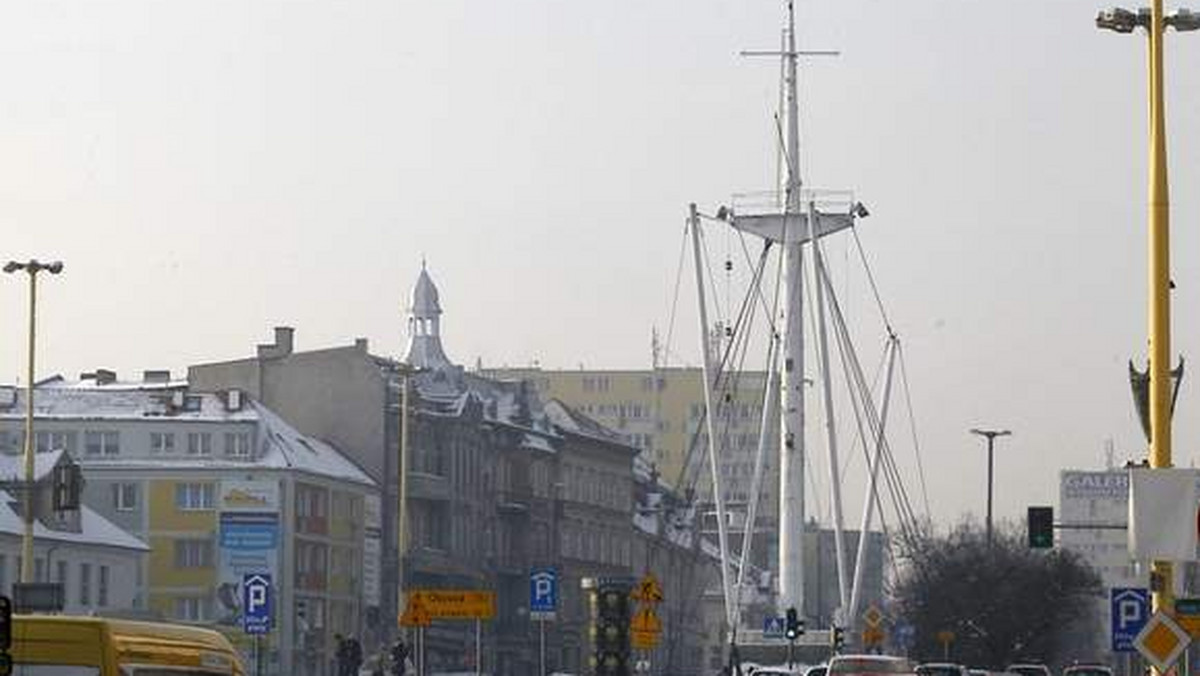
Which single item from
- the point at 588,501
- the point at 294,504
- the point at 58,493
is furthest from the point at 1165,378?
the point at 588,501

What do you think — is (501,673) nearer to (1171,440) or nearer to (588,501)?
(588,501)

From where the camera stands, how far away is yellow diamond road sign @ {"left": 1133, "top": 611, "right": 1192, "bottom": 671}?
31828mm

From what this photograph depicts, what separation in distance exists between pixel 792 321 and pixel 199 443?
79.4ft

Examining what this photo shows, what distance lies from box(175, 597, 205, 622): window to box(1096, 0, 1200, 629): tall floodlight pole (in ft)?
275

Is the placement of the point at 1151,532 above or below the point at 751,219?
below

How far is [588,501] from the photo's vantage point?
483ft

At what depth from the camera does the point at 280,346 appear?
132875mm

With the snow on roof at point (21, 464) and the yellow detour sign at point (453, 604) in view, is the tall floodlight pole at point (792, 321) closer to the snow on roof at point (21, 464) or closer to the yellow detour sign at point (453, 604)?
the snow on roof at point (21, 464)

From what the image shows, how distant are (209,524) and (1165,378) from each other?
88.0 metres

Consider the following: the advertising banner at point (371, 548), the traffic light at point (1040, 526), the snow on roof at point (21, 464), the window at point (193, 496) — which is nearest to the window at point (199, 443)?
the window at point (193, 496)

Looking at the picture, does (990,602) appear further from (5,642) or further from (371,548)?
(5,642)

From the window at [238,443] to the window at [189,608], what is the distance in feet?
20.6

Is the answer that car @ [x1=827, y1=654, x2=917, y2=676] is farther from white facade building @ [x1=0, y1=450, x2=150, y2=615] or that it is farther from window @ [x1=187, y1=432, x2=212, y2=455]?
window @ [x1=187, y1=432, x2=212, y2=455]

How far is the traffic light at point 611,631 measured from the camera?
3753cm
